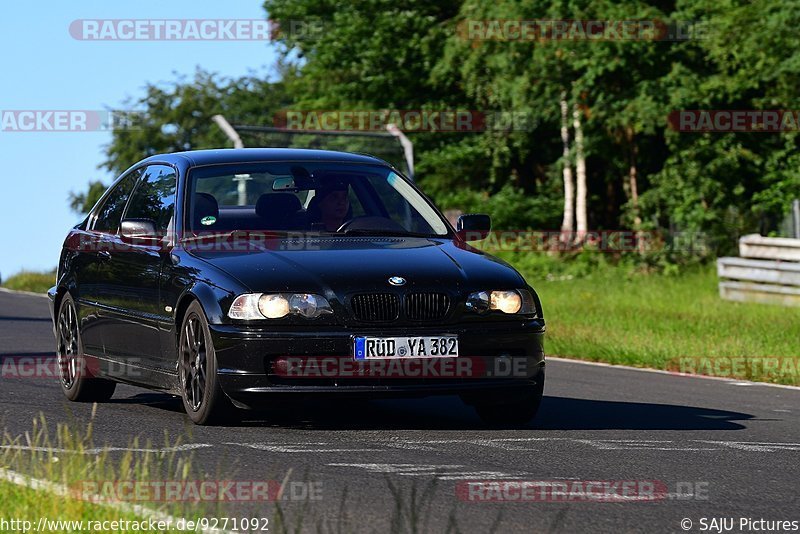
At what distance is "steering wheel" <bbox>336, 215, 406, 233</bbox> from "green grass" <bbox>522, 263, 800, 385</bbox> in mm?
5252

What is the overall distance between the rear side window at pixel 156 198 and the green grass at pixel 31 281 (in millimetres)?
21499

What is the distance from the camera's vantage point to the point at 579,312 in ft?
75.4

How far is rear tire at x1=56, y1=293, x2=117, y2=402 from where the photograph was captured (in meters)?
11.3

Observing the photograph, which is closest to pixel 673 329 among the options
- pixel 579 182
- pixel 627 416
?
pixel 627 416

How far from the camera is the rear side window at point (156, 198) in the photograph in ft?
34.9

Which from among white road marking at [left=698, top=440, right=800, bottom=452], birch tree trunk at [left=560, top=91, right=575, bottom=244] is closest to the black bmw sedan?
white road marking at [left=698, top=440, right=800, bottom=452]

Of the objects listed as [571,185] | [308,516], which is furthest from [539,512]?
[571,185]

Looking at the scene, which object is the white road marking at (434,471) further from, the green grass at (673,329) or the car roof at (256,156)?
the green grass at (673,329)

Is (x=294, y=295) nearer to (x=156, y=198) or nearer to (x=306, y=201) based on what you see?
(x=306, y=201)

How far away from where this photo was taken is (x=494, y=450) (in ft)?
28.3

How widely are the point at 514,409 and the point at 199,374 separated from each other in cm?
191

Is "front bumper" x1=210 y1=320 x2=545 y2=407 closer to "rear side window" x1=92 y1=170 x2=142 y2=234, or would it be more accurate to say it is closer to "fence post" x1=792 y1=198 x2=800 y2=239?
"rear side window" x1=92 y1=170 x2=142 y2=234

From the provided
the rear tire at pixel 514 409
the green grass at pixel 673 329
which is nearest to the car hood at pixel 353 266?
the rear tire at pixel 514 409

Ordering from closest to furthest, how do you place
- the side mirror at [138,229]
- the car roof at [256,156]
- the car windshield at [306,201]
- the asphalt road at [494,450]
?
the asphalt road at [494,450] → the side mirror at [138,229] → the car windshield at [306,201] → the car roof at [256,156]
